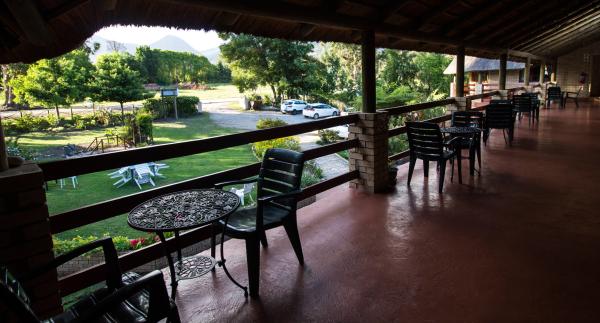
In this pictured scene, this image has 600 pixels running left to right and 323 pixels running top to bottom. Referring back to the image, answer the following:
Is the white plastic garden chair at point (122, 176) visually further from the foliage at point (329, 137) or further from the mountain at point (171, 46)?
the mountain at point (171, 46)

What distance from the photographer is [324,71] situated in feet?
76.3

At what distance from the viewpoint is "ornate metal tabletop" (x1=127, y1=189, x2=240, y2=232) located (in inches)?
85.0

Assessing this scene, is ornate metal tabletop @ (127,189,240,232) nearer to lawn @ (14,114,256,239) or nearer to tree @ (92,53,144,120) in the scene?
lawn @ (14,114,256,239)

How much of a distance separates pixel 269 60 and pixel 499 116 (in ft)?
49.9

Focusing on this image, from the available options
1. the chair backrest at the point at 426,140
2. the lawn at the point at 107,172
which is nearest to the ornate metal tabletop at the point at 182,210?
the chair backrest at the point at 426,140

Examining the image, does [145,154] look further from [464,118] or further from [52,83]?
[52,83]

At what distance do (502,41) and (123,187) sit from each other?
1102 cm

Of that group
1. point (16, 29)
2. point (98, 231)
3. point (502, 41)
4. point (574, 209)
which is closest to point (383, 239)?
point (574, 209)

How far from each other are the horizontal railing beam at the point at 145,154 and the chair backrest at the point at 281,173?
1.49 feet

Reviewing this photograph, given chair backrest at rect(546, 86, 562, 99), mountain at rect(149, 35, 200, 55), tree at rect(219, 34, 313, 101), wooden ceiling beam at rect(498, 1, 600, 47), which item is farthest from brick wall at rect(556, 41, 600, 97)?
mountain at rect(149, 35, 200, 55)

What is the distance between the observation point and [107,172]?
40.9 ft

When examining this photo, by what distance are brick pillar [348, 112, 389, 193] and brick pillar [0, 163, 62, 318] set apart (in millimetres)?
3679

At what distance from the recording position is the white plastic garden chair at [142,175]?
10898mm

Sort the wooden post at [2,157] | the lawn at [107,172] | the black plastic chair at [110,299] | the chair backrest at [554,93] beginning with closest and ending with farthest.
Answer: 1. the black plastic chair at [110,299]
2. the wooden post at [2,157]
3. the lawn at [107,172]
4. the chair backrest at [554,93]
